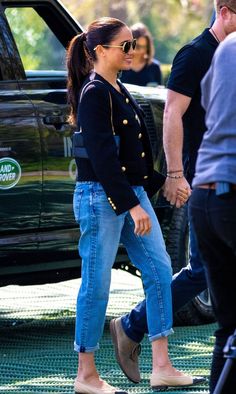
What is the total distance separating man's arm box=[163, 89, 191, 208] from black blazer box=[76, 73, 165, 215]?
0.12m

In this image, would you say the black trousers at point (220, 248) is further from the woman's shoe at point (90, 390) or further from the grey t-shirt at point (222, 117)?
the woman's shoe at point (90, 390)

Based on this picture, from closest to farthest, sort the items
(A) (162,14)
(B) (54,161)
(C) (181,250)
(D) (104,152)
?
(D) (104,152), (B) (54,161), (C) (181,250), (A) (162,14)

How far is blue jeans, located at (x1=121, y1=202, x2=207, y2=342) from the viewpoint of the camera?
670 cm

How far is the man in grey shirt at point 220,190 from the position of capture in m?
4.82

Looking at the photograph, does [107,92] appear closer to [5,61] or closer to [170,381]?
[170,381]

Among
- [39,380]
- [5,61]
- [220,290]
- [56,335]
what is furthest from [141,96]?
[220,290]

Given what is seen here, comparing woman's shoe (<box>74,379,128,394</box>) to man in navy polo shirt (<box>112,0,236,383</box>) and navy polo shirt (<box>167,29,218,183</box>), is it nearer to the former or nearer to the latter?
man in navy polo shirt (<box>112,0,236,383</box>)

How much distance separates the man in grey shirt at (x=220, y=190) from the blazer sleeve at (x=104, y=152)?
104cm

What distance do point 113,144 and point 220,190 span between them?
4.26ft

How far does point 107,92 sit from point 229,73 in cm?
144

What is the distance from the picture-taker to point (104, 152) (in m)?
6.05

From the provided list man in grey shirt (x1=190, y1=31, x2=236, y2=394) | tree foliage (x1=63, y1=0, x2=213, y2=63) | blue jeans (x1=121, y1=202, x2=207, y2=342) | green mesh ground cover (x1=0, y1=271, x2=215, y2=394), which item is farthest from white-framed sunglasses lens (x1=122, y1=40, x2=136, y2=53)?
tree foliage (x1=63, y1=0, x2=213, y2=63)

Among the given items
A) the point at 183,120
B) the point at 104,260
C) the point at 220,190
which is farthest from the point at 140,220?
the point at 220,190

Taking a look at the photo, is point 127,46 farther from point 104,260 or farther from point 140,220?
point 104,260
